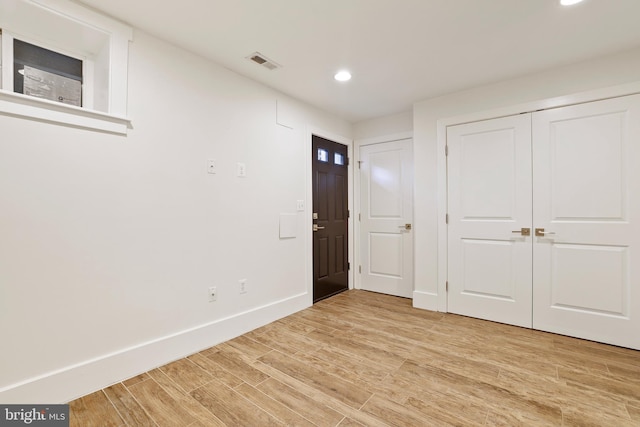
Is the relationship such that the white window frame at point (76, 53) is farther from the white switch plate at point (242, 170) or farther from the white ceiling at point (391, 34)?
the white switch plate at point (242, 170)

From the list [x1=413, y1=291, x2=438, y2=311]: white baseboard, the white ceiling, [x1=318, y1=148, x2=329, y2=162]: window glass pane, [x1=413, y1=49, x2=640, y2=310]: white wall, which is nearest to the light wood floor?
[x1=413, y1=291, x2=438, y2=311]: white baseboard

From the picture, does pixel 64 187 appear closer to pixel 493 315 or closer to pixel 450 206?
pixel 450 206

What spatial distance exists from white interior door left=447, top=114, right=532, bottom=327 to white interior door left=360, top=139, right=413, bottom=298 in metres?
0.67

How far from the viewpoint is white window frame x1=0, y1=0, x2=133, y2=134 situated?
1664 mm

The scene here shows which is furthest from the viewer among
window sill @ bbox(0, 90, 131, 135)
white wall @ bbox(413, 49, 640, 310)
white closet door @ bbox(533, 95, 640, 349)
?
white wall @ bbox(413, 49, 640, 310)

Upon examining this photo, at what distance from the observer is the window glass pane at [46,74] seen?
176 centimetres

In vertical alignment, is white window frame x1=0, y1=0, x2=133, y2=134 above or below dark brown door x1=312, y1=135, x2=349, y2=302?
above

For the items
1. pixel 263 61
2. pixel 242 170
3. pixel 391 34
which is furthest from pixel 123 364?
pixel 391 34

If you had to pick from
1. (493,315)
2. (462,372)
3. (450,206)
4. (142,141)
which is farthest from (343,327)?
(142,141)

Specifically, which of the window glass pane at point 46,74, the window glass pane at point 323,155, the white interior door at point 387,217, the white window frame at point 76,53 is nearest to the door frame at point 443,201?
the white interior door at point 387,217

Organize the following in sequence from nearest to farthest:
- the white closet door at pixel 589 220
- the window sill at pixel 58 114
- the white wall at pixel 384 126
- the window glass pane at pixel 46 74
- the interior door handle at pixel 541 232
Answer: the window sill at pixel 58 114
the window glass pane at pixel 46 74
the white closet door at pixel 589 220
the interior door handle at pixel 541 232
the white wall at pixel 384 126

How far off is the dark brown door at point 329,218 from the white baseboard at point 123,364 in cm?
110

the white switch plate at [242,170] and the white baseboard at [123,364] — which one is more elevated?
the white switch plate at [242,170]

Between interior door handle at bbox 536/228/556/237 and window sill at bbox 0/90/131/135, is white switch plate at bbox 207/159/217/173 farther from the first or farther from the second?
interior door handle at bbox 536/228/556/237
